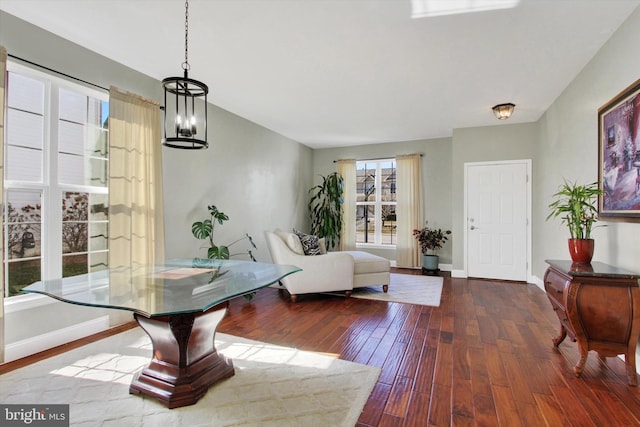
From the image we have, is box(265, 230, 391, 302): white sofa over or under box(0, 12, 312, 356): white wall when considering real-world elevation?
under

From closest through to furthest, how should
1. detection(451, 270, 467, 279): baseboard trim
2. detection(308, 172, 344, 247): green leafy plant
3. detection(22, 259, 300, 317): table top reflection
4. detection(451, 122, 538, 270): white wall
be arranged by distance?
detection(22, 259, 300, 317): table top reflection → detection(451, 122, 538, 270): white wall → detection(451, 270, 467, 279): baseboard trim → detection(308, 172, 344, 247): green leafy plant

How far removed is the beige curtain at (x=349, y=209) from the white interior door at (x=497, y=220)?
7.52 feet

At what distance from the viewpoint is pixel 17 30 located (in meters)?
2.36

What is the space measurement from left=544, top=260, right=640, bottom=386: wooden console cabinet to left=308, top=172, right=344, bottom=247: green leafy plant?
4.46 m

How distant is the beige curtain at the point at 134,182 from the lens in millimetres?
2955

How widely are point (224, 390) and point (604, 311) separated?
2.49 metres

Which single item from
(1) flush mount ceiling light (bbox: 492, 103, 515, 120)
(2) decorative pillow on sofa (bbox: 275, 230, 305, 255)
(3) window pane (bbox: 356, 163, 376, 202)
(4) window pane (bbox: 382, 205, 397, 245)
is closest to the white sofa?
(2) decorative pillow on sofa (bbox: 275, 230, 305, 255)

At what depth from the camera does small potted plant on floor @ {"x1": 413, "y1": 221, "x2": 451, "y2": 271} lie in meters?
5.63

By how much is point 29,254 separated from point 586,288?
417cm

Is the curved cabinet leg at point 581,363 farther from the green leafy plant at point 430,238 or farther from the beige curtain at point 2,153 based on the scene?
the beige curtain at point 2,153

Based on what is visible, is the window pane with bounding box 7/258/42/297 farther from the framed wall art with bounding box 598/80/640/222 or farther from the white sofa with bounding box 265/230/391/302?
the framed wall art with bounding box 598/80/640/222

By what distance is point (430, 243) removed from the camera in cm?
575

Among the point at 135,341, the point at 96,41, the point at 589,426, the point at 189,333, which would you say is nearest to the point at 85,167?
the point at 96,41

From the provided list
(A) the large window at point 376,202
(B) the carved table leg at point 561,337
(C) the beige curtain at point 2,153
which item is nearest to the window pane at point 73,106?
(C) the beige curtain at point 2,153
